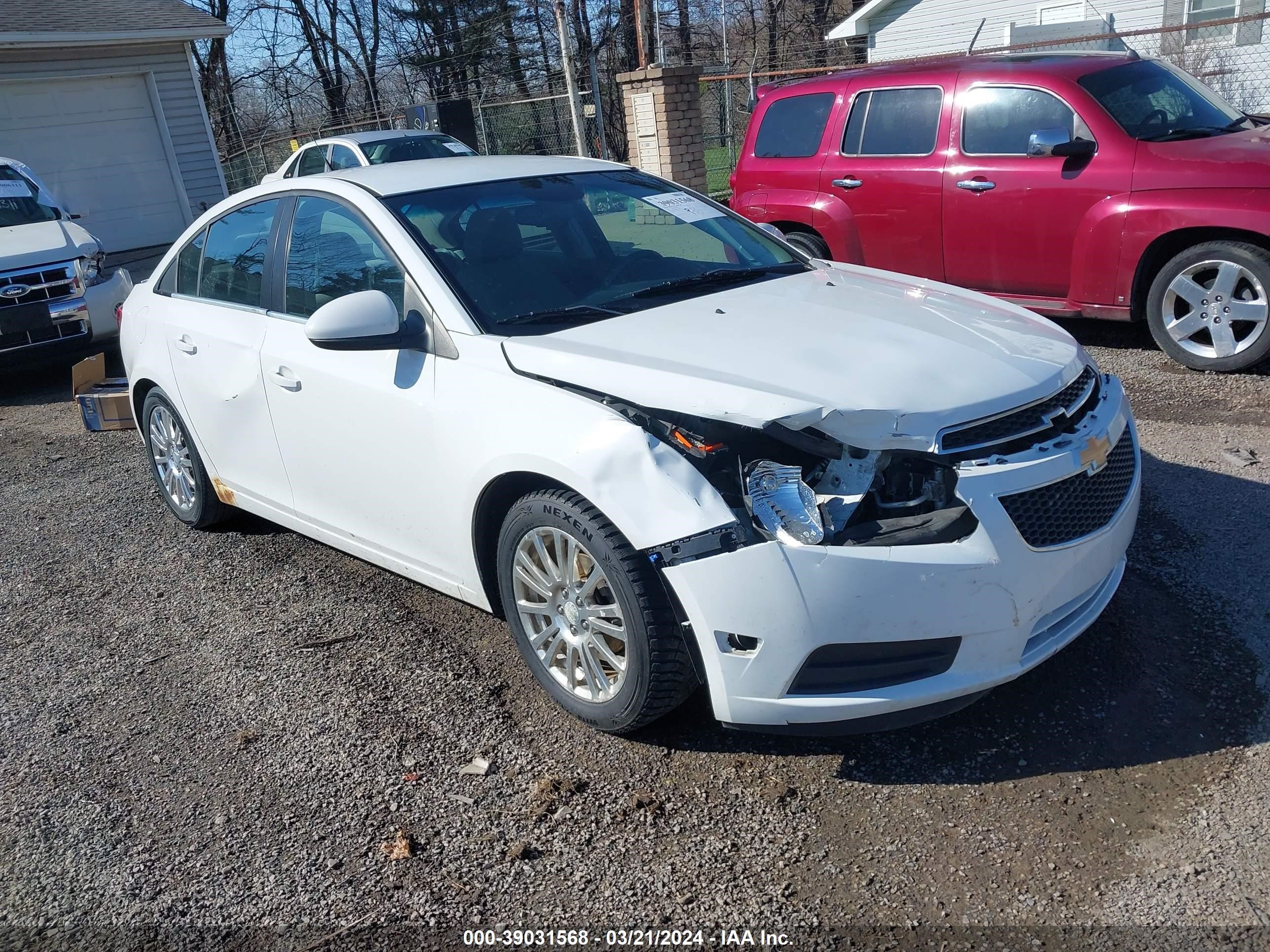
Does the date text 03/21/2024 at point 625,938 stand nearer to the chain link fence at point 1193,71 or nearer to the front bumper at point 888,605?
the front bumper at point 888,605

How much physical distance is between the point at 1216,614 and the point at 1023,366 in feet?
4.17

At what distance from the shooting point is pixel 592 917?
2586 millimetres

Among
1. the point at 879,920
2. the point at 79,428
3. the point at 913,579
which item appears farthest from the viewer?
the point at 79,428

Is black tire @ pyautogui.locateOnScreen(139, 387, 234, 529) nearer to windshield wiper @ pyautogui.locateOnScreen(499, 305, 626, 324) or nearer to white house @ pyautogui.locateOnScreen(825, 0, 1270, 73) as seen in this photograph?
windshield wiper @ pyautogui.locateOnScreen(499, 305, 626, 324)

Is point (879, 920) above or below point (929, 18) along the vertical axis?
below

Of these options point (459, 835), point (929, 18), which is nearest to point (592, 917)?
point (459, 835)

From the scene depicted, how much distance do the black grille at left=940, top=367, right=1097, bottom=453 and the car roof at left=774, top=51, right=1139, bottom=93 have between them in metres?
4.45

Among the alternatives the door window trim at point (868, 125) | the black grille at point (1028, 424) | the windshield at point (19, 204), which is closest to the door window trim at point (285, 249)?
the black grille at point (1028, 424)

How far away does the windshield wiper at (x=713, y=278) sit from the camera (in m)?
3.83

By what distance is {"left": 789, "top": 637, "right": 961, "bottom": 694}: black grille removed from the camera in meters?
2.75

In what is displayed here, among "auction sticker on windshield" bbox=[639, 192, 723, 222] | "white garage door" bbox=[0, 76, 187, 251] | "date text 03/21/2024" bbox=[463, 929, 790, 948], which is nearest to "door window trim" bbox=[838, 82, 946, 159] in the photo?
"auction sticker on windshield" bbox=[639, 192, 723, 222]

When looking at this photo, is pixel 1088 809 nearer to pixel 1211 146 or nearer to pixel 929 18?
pixel 1211 146

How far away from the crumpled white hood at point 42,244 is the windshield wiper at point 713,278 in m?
7.17

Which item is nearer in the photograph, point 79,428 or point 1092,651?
point 1092,651
